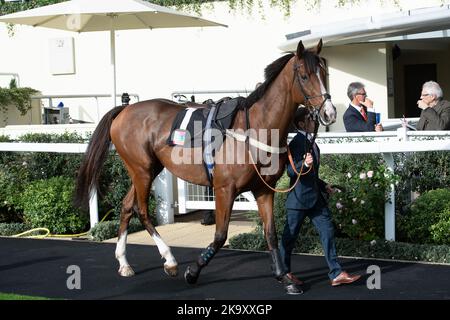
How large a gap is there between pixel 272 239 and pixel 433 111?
142 inches

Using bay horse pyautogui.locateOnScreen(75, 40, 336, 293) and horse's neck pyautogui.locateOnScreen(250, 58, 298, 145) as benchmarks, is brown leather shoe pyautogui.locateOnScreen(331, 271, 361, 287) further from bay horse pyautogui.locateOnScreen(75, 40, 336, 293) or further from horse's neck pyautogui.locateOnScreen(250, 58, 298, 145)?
horse's neck pyautogui.locateOnScreen(250, 58, 298, 145)

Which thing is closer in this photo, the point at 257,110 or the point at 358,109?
the point at 257,110

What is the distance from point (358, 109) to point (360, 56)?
4445 mm

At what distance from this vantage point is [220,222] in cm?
629

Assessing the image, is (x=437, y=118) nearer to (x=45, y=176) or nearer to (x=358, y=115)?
(x=358, y=115)

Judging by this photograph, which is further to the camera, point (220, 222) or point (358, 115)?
point (358, 115)

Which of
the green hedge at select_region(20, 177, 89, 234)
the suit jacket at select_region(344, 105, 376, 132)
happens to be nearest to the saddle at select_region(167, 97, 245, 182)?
the suit jacket at select_region(344, 105, 376, 132)

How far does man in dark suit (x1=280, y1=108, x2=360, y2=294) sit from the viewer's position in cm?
621

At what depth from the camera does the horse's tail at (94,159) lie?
7.49 metres

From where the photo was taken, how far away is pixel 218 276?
6785mm

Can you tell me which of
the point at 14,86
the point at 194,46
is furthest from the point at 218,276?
the point at 14,86

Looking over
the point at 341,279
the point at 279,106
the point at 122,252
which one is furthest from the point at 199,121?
the point at 341,279

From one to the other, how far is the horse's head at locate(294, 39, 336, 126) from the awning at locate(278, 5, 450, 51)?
15.3 ft
